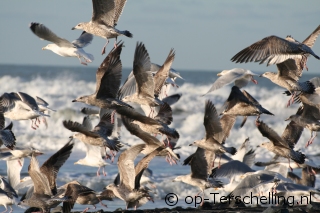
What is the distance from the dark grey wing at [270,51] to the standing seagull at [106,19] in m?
1.55

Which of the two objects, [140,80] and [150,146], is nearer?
[150,146]

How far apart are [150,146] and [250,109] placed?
64.8 inches

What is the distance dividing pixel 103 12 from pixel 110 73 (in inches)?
51.3

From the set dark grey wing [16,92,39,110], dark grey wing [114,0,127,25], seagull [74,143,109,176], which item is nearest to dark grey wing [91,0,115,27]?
dark grey wing [114,0,127,25]

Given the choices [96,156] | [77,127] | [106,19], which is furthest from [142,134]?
[96,156]

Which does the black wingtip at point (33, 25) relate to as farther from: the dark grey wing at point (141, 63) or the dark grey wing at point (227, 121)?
the dark grey wing at point (227, 121)

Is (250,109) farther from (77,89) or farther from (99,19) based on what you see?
(77,89)

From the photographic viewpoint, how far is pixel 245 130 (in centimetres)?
2245

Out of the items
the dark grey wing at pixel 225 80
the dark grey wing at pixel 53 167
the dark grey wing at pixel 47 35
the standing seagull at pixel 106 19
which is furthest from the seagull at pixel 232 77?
the dark grey wing at pixel 53 167

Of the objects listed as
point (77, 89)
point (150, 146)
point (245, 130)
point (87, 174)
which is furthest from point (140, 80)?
point (77, 89)

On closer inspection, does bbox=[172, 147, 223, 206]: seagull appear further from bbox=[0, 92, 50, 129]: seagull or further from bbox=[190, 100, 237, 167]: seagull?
bbox=[0, 92, 50, 129]: seagull

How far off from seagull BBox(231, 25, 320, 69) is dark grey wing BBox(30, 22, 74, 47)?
2.82 m

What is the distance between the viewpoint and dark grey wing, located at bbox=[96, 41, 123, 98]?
28.3 ft

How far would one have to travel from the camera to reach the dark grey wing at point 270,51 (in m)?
9.20
